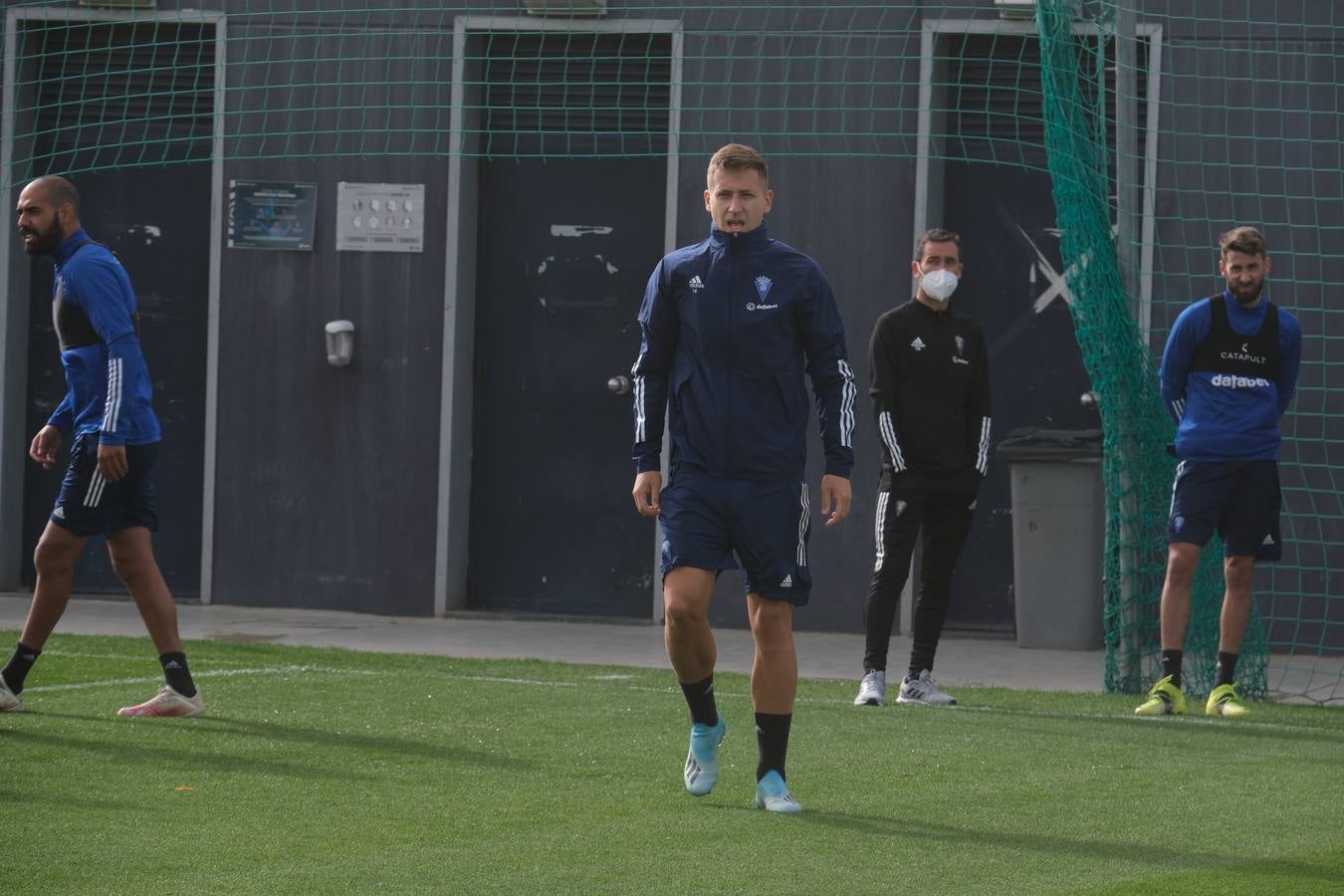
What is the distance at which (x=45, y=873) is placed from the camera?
4945 millimetres

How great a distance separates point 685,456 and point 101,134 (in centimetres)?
870

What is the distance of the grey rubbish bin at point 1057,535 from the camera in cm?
1163

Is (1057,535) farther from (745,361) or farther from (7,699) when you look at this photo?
(7,699)

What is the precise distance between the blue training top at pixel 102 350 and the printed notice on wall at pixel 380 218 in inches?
196

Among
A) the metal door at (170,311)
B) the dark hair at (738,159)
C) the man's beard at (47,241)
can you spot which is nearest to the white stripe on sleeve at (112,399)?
the man's beard at (47,241)

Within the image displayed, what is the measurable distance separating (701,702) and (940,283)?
330 centimetres

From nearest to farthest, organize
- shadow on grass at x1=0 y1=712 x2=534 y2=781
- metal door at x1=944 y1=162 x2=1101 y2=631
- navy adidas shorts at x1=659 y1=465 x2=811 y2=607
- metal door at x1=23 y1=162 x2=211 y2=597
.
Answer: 1. navy adidas shorts at x1=659 y1=465 x2=811 y2=607
2. shadow on grass at x1=0 y1=712 x2=534 y2=781
3. metal door at x1=944 y1=162 x2=1101 y2=631
4. metal door at x1=23 y1=162 x2=211 y2=597

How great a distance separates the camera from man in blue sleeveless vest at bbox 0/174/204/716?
303 inches

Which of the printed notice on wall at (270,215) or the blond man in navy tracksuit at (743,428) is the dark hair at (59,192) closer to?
the blond man in navy tracksuit at (743,428)

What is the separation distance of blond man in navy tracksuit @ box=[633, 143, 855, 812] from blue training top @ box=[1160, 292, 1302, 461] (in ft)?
11.2

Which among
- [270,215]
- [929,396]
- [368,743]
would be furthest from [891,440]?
[270,215]

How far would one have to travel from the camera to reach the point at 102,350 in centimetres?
782

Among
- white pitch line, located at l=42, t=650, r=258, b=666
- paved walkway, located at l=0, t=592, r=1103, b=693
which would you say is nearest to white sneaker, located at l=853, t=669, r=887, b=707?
paved walkway, located at l=0, t=592, r=1103, b=693

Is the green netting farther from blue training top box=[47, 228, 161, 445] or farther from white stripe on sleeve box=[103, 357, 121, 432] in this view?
white stripe on sleeve box=[103, 357, 121, 432]
